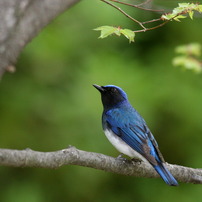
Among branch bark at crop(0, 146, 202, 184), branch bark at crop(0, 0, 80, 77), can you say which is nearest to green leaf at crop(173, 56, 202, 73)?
branch bark at crop(0, 146, 202, 184)

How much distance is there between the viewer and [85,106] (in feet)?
19.4

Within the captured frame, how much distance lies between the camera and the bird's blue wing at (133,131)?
4387mm

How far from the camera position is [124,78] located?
613cm

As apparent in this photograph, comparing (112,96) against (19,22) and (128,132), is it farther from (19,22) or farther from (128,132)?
(19,22)

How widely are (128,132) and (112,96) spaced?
2.15 feet

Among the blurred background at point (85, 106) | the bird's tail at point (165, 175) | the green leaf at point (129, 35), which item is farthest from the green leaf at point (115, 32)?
the blurred background at point (85, 106)

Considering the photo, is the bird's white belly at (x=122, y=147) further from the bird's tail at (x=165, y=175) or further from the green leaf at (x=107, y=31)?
the green leaf at (x=107, y=31)

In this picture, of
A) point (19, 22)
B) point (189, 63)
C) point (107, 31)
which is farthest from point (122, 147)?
point (19, 22)

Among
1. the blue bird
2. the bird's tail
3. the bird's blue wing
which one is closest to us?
the bird's tail

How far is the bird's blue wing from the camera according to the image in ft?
14.4

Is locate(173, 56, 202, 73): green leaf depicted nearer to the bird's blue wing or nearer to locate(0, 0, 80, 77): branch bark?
the bird's blue wing

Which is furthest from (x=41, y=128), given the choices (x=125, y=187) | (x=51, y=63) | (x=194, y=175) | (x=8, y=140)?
(x=194, y=175)

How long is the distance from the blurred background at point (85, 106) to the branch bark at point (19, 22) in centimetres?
238

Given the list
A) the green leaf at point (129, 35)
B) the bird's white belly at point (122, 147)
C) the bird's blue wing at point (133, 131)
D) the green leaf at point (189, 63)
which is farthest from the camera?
the green leaf at point (189, 63)
